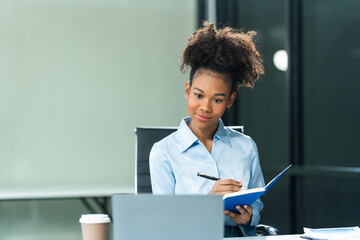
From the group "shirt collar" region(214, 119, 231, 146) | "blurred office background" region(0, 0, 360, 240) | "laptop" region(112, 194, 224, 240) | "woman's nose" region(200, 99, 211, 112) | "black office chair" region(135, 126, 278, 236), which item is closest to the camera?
"laptop" region(112, 194, 224, 240)

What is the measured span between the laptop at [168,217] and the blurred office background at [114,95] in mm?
2280

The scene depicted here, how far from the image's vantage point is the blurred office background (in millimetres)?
3365

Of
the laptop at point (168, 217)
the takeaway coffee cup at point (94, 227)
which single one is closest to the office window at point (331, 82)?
the takeaway coffee cup at point (94, 227)

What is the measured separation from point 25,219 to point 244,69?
2760mm

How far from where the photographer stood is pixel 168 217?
1.02m

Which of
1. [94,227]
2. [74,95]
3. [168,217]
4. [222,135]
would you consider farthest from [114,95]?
[168,217]

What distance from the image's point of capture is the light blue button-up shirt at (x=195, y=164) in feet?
5.47

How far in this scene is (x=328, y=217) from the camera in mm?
3031

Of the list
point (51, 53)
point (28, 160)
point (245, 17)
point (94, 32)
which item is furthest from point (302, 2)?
point (28, 160)

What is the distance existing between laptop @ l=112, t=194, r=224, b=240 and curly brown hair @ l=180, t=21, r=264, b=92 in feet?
2.43

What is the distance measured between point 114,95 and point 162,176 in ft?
8.30

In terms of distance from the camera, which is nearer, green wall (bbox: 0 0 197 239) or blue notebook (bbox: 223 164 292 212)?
blue notebook (bbox: 223 164 292 212)

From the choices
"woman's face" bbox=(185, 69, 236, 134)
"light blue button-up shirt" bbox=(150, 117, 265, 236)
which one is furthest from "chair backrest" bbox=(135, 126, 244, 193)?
"woman's face" bbox=(185, 69, 236, 134)

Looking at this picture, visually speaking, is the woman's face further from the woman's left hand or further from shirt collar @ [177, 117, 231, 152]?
the woman's left hand
